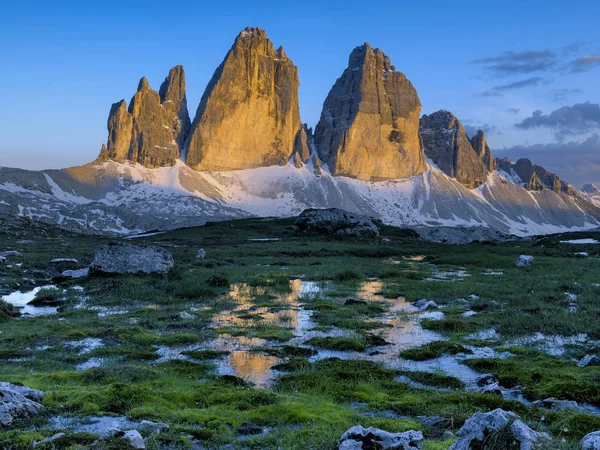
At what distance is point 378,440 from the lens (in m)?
6.61

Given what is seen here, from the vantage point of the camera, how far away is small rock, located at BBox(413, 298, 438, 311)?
22692 mm

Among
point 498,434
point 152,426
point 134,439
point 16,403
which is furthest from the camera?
point 16,403

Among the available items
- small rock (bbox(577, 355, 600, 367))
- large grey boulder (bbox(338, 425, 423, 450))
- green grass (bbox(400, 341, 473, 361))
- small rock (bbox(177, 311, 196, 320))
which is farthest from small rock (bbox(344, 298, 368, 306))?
large grey boulder (bbox(338, 425, 423, 450))

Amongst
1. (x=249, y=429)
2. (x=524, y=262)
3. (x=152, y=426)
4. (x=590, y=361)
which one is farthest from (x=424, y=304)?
(x=524, y=262)

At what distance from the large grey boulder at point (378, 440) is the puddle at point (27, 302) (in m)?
17.9

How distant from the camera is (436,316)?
68.1ft

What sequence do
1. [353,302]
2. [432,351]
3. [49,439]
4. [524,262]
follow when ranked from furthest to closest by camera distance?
[524,262], [353,302], [432,351], [49,439]

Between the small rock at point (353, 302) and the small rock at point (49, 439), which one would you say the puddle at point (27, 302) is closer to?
the small rock at point (353, 302)

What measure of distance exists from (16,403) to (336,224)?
275 feet

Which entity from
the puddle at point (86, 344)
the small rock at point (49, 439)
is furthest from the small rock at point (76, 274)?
the small rock at point (49, 439)

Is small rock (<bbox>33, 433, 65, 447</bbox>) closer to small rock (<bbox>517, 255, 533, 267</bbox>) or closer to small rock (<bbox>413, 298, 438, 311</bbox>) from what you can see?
small rock (<bbox>413, 298, 438, 311</bbox>)

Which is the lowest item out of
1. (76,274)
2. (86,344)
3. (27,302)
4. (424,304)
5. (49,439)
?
(27,302)

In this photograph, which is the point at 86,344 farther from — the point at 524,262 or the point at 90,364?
the point at 524,262

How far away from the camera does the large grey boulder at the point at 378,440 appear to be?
6547mm
